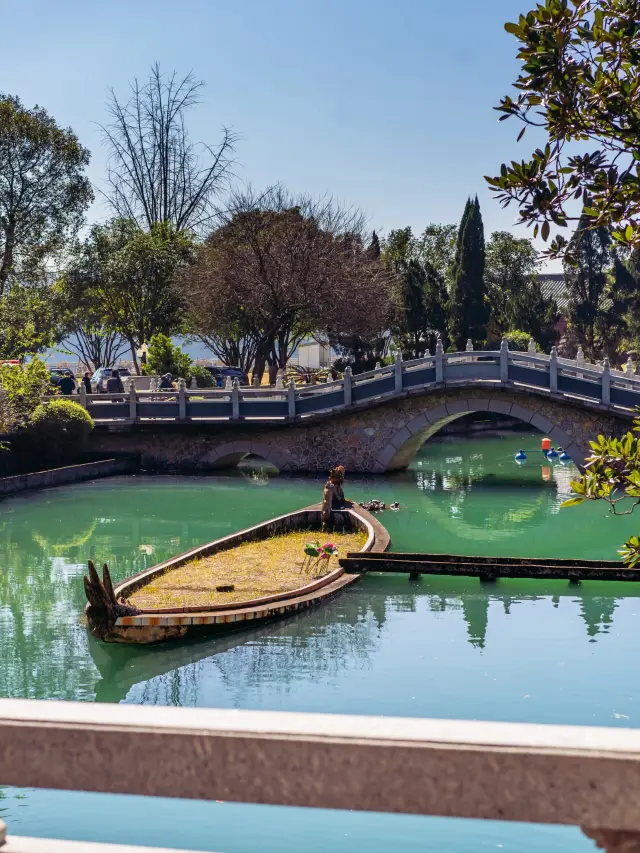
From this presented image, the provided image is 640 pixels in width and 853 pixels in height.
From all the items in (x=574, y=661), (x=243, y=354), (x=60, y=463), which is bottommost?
(x=574, y=661)

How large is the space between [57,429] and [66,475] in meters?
1.33

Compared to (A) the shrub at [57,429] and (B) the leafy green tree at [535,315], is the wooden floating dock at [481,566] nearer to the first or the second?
(A) the shrub at [57,429]

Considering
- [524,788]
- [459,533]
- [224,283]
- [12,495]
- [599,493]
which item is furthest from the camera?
[224,283]

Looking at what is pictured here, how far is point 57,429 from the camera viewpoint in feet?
92.0

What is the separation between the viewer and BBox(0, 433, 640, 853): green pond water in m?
7.86

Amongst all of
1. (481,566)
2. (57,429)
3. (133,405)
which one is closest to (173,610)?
(481,566)

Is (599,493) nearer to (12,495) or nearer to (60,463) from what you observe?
(12,495)

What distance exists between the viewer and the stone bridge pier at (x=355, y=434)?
26812 millimetres

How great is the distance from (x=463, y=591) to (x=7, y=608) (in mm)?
7107

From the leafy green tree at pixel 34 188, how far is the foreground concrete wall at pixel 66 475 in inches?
378

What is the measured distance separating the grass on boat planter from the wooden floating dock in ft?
1.94

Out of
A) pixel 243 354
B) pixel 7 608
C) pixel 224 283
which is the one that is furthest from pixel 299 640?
pixel 243 354

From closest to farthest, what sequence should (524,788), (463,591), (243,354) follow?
(524,788) < (463,591) < (243,354)

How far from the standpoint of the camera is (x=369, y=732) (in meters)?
2.07
